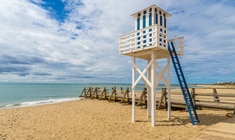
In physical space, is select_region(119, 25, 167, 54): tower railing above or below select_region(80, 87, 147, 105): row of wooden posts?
above

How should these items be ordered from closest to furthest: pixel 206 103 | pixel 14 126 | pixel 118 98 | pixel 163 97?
1. pixel 14 126
2. pixel 206 103
3. pixel 163 97
4. pixel 118 98

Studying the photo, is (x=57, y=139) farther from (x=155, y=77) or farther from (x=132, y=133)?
(x=155, y=77)

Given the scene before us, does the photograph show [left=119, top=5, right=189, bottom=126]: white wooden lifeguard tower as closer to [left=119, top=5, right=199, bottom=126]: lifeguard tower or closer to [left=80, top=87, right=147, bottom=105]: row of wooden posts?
[left=119, top=5, right=199, bottom=126]: lifeguard tower

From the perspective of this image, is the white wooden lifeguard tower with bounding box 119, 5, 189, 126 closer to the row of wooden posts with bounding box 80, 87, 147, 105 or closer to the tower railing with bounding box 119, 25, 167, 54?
the tower railing with bounding box 119, 25, 167, 54

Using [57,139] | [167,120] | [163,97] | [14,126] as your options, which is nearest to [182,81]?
[167,120]

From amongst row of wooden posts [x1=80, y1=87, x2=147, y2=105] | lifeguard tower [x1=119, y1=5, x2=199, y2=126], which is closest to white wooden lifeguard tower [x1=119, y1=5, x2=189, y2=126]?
lifeguard tower [x1=119, y1=5, x2=199, y2=126]

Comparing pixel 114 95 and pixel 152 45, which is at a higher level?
pixel 152 45

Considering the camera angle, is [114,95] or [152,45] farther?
[114,95]

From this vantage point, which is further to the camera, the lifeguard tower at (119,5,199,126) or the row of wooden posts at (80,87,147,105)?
the row of wooden posts at (80,87,147,105)

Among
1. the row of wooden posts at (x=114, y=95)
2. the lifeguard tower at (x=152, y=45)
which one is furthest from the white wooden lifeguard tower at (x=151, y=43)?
the row of wooden posts at (x=114, y=95)

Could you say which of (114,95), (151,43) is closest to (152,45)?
(151,43)

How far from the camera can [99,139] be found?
7.33 metres

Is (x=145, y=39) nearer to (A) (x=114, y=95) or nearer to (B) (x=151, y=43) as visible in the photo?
(B) (x=151, y=43)

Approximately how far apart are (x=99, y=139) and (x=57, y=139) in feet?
6.23
